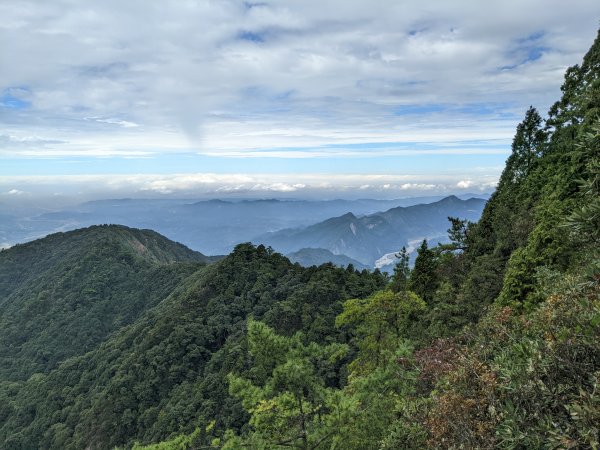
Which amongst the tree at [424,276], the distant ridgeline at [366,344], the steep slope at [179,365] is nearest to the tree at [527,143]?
the distant ridgeline at [366,344]

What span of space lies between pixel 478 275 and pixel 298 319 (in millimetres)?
Answer: 34340

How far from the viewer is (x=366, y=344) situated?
80.3 feet

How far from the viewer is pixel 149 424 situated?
53.3m

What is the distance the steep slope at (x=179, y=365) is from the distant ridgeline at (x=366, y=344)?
0.97 ft

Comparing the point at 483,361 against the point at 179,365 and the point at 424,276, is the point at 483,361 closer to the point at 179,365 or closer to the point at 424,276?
the point at 424,276

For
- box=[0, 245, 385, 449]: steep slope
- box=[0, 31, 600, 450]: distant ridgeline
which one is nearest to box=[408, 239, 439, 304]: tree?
box=[0, 31, 600, 450]: distant ridgeline

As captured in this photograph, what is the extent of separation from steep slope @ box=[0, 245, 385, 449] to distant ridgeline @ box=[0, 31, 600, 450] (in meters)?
0.30

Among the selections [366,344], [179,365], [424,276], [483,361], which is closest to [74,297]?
[179,365]

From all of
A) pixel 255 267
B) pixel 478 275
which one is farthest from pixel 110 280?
pixel 478 275

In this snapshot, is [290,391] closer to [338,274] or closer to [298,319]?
[298,319]

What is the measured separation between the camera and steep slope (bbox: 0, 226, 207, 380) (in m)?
101

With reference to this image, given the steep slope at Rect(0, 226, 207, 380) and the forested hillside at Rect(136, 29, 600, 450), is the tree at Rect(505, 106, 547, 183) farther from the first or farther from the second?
the steep slope at Rect(0, 226, 207, 380)

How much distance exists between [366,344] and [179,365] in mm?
44353

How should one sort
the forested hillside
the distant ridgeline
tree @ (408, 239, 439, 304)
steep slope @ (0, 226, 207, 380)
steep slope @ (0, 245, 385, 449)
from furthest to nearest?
steep slope @ (0, 226, 207, 380), steep slope @ (0, 245, 385, 449), tree @ (408, 239, 439, 304), the distant ridgeline, the forested hillside
